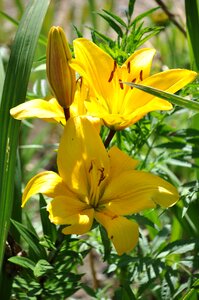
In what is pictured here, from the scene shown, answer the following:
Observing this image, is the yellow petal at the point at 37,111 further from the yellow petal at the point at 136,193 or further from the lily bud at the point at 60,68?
the yellow petal at the point at 136,193

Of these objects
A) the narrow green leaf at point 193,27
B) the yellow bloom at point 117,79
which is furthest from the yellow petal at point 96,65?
the narrow green leaf at point 193,27

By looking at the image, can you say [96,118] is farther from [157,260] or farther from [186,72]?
[157,260]

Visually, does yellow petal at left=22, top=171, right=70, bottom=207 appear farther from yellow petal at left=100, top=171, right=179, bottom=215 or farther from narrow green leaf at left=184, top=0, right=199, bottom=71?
narrow green leaf at left=184, top=0, right=199, bottom=71

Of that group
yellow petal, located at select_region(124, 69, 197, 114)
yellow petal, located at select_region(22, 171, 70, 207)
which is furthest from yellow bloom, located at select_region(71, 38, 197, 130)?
yellow petal, located at select_region(22, 171, 70, 207)

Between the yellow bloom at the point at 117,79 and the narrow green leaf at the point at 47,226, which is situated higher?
the yellow bloom at the point at 117,79

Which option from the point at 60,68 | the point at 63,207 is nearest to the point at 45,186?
the point at 63,207
